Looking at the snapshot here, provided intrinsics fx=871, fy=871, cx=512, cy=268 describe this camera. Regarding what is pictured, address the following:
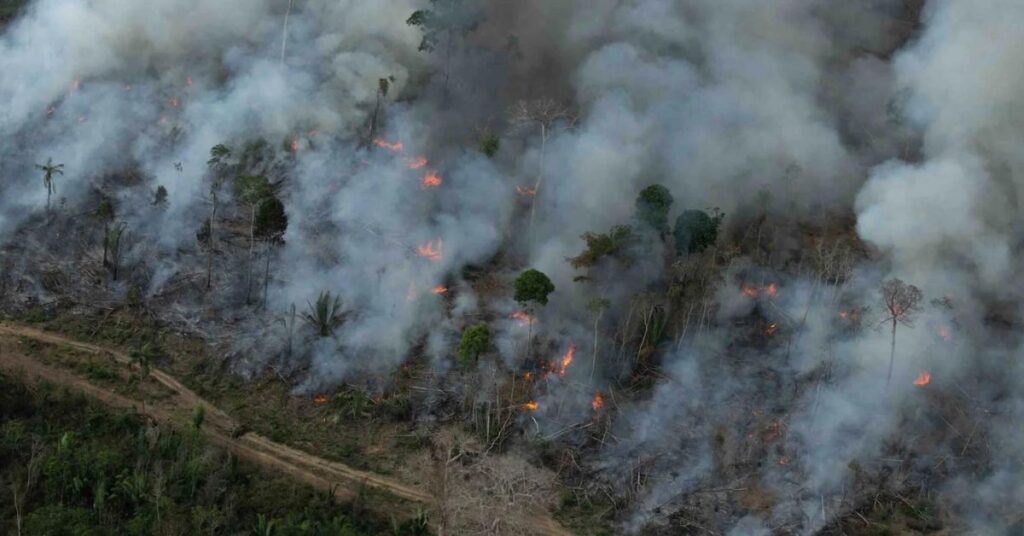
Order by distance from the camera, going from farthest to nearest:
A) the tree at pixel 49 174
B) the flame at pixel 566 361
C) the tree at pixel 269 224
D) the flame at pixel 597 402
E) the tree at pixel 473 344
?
the tree at pixel 49 174
the tree at pixel 269 224
the flame at pixel 566 361
the flame at pixel 597 402
the tree at pixel 473 344

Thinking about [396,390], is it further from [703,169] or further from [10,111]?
[10,111]

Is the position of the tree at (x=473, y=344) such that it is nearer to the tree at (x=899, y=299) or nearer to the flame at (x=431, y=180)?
the flame at (x=431, y=180)

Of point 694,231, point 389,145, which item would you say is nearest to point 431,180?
point 389,145

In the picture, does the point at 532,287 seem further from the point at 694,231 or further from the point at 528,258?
the point at 694,231

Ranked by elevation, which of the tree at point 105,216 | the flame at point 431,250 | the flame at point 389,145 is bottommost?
the tree at point 105,216

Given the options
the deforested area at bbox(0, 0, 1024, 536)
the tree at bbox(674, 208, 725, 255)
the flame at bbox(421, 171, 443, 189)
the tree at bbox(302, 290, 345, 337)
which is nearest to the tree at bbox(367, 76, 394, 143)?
the deforested area at bbox(0, 0, 1024, 536)

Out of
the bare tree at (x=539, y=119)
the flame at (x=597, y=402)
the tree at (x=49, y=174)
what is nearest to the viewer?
the flame at (x=597, y=402)

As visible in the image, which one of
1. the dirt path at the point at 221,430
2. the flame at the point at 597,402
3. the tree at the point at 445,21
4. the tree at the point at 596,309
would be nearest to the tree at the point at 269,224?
the dirt path at the point at 221,430
